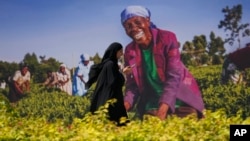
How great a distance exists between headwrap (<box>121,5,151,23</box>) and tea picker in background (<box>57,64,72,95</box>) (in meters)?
1.24

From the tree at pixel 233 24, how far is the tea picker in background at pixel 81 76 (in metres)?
2.04

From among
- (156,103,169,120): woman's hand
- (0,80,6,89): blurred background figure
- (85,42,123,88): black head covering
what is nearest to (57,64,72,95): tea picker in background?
(0,80,6,89): blurred background figure

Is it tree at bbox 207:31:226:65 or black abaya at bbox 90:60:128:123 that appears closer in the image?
black abaya at bbox 90:60:128:123

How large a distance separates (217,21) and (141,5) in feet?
3.55

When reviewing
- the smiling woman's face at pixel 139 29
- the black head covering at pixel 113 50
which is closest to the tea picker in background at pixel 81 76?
the smiling woman's face at pixel 139 29

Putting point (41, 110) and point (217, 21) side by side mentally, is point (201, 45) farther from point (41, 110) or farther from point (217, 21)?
point (41, 110)

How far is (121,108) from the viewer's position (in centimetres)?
539

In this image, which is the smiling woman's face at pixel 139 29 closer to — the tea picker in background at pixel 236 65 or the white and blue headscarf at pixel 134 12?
the white and blue headscarf at pixel 134 12

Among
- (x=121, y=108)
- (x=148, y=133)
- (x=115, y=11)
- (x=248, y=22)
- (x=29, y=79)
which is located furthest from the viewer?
(x=29, y=79)

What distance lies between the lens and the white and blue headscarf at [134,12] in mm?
8438

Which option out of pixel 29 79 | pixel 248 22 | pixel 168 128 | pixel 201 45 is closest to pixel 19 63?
pixel 29 79

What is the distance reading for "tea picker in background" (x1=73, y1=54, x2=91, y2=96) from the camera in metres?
8.84

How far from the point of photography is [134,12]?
850 cm

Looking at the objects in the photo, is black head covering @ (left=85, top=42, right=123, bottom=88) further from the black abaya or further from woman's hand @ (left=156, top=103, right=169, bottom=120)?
woman's hand @ (left=156, top=103, right=169, bottom=120)
